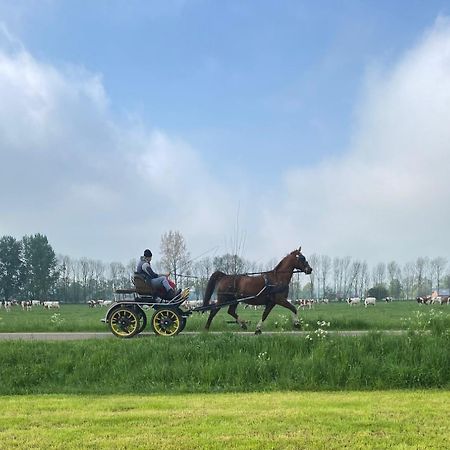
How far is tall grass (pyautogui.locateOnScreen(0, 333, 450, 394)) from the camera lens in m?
10.4

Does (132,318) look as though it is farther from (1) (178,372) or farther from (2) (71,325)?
(2) (71,325)

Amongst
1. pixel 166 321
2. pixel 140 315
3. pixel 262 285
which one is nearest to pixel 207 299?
pixel 262 285

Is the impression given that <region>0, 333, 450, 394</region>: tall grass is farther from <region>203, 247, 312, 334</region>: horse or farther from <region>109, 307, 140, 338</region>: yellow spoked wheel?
<region>203, 247, 312, 334</region>: horse

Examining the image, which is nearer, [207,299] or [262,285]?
[262,285]

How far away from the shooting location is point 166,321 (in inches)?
601

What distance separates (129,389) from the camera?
10070 mm

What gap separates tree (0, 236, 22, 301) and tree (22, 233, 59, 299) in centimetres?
137

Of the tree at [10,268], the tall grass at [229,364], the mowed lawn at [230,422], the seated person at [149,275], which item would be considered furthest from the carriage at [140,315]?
the tree at [10,268]

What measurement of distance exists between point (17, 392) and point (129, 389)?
7.14ft

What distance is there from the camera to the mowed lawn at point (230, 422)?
237 inches

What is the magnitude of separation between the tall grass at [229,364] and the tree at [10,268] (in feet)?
301

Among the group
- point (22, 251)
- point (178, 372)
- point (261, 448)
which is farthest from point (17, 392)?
point (22, 251)

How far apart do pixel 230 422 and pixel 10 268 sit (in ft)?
327

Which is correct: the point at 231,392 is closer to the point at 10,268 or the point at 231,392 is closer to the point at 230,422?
the point at 230,422
